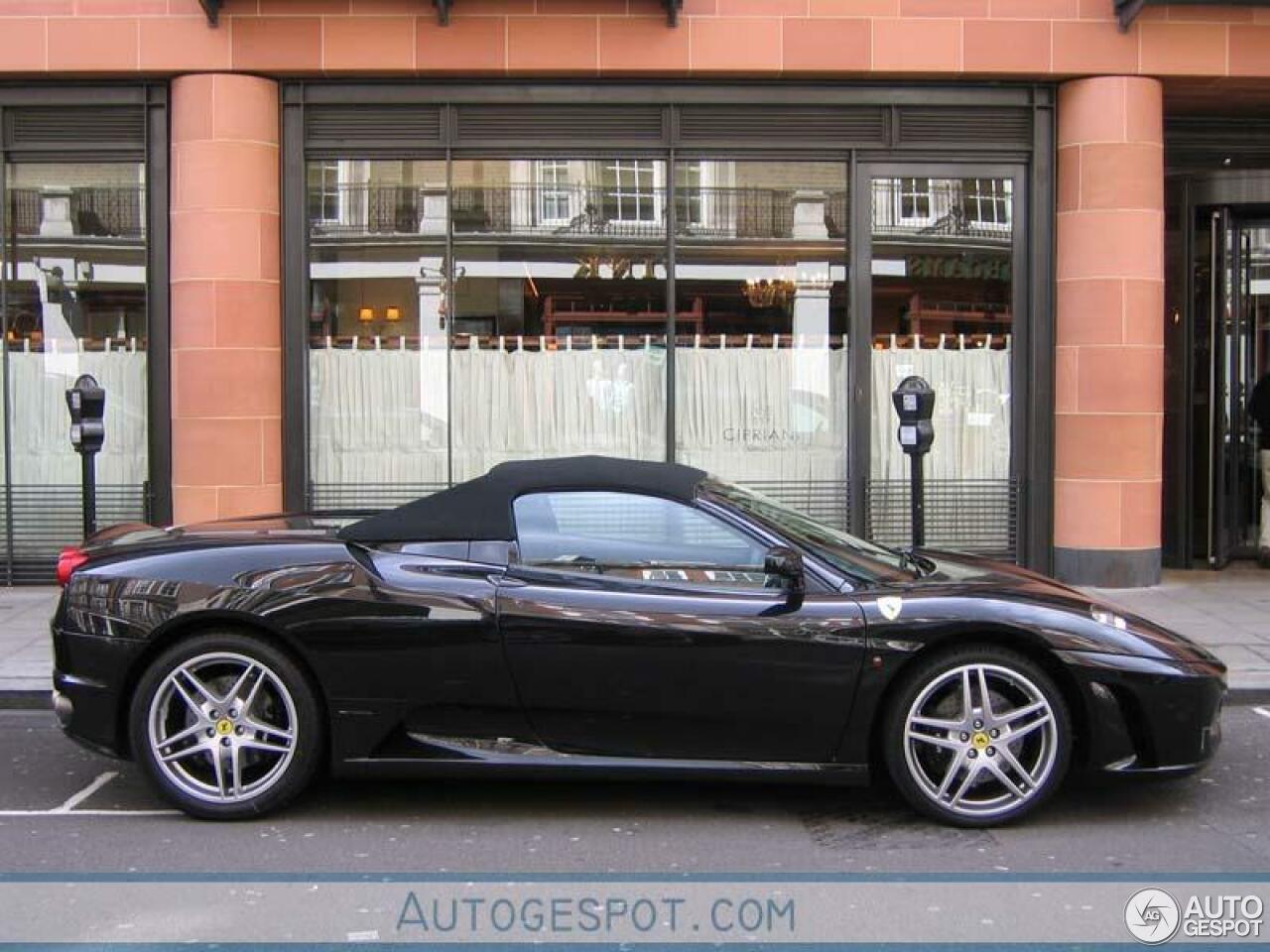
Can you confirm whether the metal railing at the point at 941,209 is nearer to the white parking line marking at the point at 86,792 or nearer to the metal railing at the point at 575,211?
the metal railing at the point at 575,211

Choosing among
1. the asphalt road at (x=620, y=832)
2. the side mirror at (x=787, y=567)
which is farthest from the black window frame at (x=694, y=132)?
the side mirror at (x=787, y=567)

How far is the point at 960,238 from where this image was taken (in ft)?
35.3

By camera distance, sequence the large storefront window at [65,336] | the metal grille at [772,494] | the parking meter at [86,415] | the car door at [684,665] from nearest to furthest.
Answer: the car door at [684,665], the parking meter at [86,415], the large storefront window at [65,336], the metal grille at [772,494]

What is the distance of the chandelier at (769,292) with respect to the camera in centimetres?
1087

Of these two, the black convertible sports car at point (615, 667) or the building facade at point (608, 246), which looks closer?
the black convertible sports car at point (615, 667)

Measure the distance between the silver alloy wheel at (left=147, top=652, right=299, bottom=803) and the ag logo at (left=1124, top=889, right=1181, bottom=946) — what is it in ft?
10.1

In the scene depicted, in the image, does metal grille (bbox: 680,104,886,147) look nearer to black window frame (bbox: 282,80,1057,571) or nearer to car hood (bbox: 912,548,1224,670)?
black window frame (bbox: 282,80,1057,571)

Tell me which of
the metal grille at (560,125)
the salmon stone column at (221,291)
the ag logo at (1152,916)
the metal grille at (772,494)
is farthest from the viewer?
the metal grille at (772,494)

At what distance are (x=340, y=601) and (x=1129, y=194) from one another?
25.7 feet

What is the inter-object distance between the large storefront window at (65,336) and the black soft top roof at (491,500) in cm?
632

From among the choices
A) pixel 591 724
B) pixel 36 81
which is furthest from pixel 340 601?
pixel 36 81

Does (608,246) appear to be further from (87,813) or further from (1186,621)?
(87,813)

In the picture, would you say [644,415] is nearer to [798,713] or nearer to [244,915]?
[798,713]

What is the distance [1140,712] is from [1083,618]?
1.34 feet
